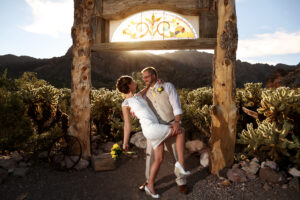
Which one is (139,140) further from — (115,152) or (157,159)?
(157,159)

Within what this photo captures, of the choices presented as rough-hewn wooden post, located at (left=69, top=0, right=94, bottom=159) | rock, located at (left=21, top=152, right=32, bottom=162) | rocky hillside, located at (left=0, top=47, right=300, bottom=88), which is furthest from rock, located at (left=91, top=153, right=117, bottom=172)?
rocky hillside, located at (left=0, top=47, right=300, bottom=88)

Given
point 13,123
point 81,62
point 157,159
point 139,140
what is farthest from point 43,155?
point 157,159

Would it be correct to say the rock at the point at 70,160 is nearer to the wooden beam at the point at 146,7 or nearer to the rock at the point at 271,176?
the wooden beam at the point at 146,7

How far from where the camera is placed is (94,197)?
3.87m

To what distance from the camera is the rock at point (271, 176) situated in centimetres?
401

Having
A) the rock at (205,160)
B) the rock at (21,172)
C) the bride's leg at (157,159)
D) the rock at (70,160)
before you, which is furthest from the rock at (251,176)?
the rock at (21,172)

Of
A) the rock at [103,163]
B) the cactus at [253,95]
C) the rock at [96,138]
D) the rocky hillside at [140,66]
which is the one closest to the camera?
the rock at [103,163]

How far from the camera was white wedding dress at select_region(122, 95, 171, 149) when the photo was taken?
3564 millimetres

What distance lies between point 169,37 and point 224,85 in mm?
1445

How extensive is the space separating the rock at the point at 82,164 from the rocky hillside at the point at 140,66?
125 ft

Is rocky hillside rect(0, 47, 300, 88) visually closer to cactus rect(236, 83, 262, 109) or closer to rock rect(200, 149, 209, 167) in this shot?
cactus rect(236, 83, 262, 109)

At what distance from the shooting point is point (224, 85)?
4.30 m

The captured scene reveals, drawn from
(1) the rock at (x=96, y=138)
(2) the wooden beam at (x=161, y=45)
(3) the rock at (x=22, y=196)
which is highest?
(2) the wooden beam at (x=161, y=45)

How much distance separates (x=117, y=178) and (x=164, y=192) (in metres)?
1.05
